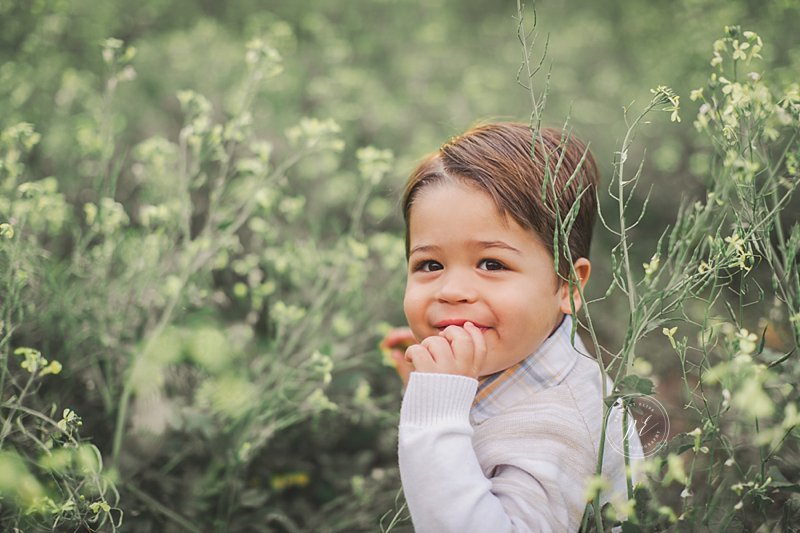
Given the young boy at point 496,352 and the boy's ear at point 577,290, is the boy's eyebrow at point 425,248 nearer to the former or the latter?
the young boy at point 496,352

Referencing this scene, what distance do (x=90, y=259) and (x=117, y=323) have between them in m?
0.22

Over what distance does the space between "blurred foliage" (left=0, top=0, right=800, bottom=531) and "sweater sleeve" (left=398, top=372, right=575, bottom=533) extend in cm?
50

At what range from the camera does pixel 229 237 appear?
220 centimetres

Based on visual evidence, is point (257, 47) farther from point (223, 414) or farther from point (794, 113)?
point (794, 113)

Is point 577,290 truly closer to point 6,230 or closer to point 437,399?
point 437,399

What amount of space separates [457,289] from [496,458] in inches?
12.4

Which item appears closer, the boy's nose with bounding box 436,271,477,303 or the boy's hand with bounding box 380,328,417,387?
the boy's nose with bounding box 436,271,477,303

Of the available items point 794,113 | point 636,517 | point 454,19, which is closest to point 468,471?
point 636,517

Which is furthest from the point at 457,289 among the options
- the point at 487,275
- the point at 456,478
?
the point at 456,478

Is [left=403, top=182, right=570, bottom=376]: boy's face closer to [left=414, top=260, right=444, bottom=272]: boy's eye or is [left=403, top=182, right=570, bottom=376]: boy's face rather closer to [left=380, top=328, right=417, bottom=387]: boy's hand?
[left=414, top=260, right=444, bottom=272]: boy's eye

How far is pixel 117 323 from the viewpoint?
2.12 metres

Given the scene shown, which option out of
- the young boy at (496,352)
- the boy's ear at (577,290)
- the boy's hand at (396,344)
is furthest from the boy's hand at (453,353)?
the boy's hand at (396,344)

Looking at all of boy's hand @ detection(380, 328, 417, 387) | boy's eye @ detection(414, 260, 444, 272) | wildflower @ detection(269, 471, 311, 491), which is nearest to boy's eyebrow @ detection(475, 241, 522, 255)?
boy's eye @ detection(414, 260, 444, 272)

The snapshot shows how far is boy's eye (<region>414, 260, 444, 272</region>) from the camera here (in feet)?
4.97
